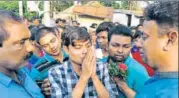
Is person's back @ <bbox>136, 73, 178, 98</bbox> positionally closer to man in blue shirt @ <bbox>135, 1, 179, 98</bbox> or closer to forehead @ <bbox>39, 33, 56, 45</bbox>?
man in blue shirt @ <bbox>135, 1, 179, 98</bbox>

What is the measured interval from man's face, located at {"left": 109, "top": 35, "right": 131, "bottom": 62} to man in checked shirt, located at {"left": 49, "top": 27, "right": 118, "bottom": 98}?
282 mm

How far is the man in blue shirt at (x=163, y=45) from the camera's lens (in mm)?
1660

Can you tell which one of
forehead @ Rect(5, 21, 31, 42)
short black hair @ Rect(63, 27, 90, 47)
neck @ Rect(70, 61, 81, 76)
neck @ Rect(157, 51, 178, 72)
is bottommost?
neck @ Rect(70, 61, 81, 76)

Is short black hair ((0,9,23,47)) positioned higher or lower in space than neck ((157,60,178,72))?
higher

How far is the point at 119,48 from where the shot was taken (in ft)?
10.1

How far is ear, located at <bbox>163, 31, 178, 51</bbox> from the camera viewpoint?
5.39ft

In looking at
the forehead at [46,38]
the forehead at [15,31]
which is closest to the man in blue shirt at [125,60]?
the forehead at [46,38]

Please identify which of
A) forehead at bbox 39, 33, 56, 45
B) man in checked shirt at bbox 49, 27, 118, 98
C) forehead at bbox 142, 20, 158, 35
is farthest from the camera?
forehead at bbox 39, 33, 56, 45

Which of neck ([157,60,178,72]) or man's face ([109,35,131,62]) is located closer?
neck ([157,60,178,72])

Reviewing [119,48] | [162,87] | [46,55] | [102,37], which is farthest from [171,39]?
[102,37]

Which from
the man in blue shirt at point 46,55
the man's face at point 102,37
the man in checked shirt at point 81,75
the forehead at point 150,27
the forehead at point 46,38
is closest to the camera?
the forehead at point 150,27

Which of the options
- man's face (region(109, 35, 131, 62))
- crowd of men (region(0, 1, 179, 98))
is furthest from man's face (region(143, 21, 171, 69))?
man's face (region(109, 35, 131, 62))

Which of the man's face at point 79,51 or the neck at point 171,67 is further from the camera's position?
the man's face at point 79,51

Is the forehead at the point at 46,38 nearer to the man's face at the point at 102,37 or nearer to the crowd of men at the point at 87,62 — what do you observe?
the crowd of men at the point at 87,62
